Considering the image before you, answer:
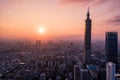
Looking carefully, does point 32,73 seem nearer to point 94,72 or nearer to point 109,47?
point 94,72

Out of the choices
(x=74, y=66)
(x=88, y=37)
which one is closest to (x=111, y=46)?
(x=88, y=37)

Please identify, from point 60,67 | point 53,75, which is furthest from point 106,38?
point 53,75

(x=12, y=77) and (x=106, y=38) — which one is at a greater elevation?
(x=106, y=38)

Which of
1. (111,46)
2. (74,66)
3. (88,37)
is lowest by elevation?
(74,66)

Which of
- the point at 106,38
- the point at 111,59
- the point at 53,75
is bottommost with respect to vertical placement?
the point at 53,75

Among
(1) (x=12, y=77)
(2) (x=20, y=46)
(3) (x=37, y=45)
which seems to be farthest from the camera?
(3) (x=37, y=45)

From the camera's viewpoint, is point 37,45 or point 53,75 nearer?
point 53,75

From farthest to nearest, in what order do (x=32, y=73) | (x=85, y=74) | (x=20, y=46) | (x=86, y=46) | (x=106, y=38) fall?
(x=20, y=46), (x=86, y=46), (x=106, y=38), (x=32, y=73), (x=85, y=74)

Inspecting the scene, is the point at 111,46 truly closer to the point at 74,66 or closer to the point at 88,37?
the point at 88,37
